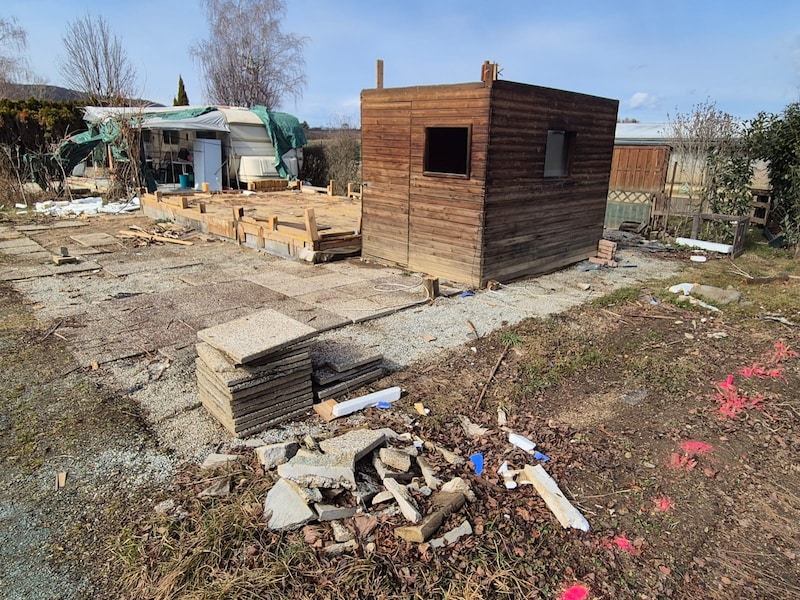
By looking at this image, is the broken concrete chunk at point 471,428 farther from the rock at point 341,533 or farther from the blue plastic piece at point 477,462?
the rock at point 341,533

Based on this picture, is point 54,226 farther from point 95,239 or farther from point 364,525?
point 364,525

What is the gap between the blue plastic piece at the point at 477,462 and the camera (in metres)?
3.65

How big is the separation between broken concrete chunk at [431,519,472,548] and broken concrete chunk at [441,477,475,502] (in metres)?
0.23

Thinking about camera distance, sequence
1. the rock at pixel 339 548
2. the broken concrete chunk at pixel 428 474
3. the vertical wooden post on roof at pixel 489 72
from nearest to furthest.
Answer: the rock at pixel 339 548, the broken concrete chunk at pixel 428 474, the vertical wooden post on roof at pixel 489 72

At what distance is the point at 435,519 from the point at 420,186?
20.5ft

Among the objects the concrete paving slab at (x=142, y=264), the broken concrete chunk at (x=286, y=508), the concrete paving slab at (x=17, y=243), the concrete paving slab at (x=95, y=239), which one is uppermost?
the concrete paving slab at (x=95, y=239)

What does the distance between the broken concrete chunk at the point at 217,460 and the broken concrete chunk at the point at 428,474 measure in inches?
52.5

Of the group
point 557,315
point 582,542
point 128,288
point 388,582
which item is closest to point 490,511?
point 582,542

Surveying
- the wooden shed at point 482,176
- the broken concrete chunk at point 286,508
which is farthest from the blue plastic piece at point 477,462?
the wooden shed at point 482,176

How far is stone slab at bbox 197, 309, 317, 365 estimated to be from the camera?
3.90m

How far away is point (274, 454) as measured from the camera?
358 centimetres

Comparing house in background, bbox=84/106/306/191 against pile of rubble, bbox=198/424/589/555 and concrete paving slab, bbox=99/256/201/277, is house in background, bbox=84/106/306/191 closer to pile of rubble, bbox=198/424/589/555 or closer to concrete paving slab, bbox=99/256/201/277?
concrete paving slab, bbox=99/256/201/277

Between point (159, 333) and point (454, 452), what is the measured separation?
13.2 ft

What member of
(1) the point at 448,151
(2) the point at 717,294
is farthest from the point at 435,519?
(1) the point at 448,151
